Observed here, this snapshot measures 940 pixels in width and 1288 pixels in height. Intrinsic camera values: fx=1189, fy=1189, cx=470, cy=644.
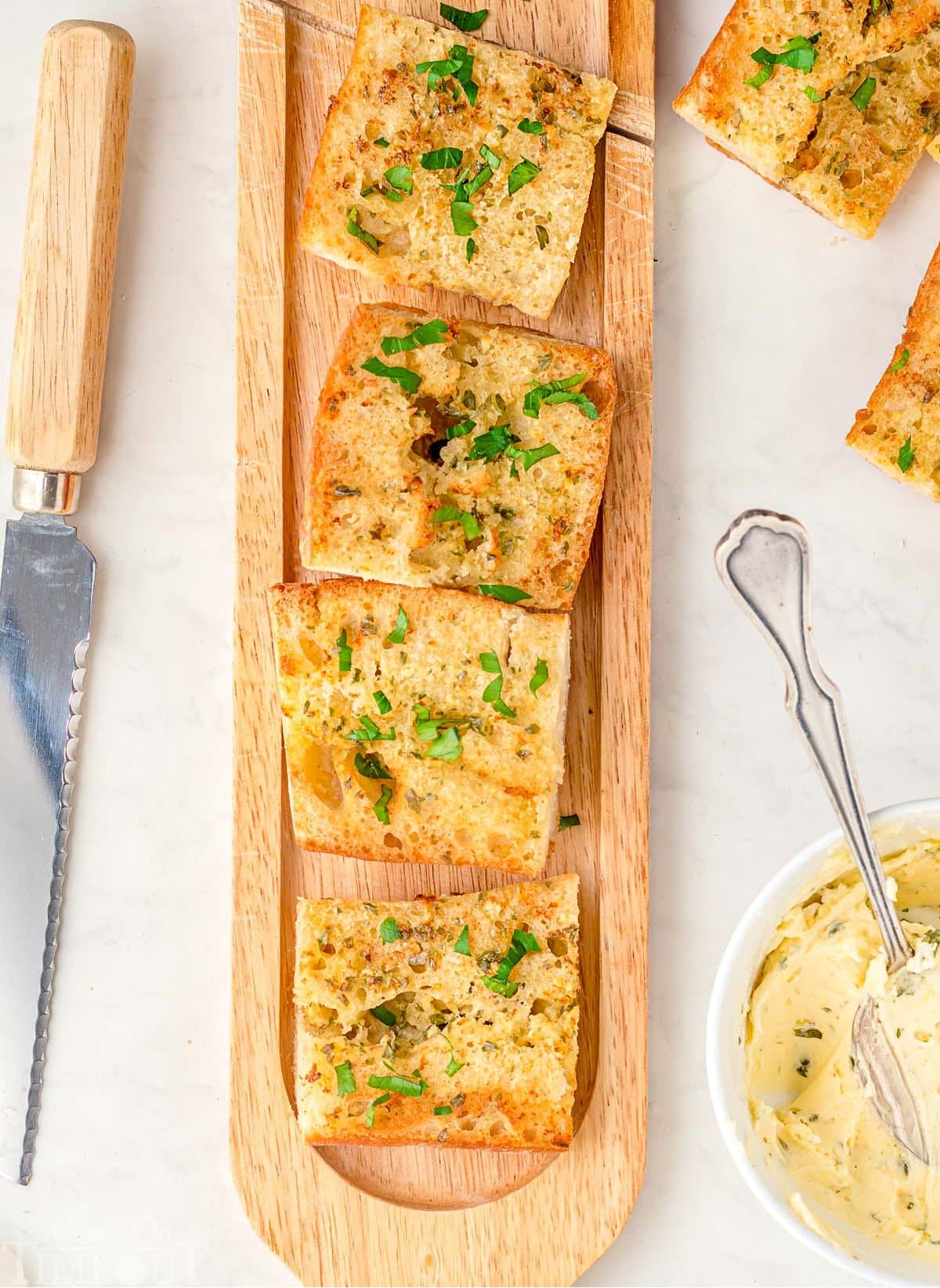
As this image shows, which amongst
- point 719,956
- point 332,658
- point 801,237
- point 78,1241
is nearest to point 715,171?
point 801,237

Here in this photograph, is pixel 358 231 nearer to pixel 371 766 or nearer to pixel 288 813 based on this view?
pixel 371 766

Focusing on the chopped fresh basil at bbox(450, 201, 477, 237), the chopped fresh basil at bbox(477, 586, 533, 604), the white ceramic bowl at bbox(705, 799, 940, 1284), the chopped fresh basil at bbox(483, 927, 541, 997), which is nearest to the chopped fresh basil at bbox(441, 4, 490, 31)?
the chopped fresh basil at bbox(450, 201, 477, 237)

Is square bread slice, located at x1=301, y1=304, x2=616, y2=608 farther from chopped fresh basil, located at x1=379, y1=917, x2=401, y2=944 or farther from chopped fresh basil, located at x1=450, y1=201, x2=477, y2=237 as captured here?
chopped fresh basil, located at x1=379, y1=917, x2=401, y2=944

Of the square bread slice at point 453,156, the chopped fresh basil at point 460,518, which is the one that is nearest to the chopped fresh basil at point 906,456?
the square bread slice at point 453,156

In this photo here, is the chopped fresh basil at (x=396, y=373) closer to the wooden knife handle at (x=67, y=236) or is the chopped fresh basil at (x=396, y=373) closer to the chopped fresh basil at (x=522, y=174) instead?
the chopped fresh basil at (x=522, y=174)

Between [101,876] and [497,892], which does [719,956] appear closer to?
[497,892]

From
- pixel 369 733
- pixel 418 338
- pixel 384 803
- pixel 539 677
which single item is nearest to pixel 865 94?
pixel 418 338
